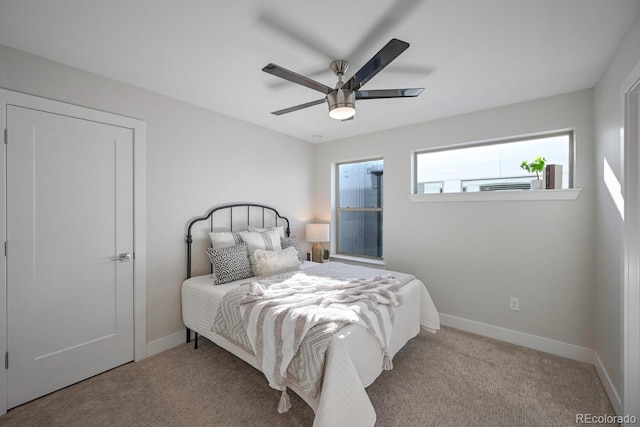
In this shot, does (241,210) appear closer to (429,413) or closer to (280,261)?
(280,261)

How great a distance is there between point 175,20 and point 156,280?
223 centimetres

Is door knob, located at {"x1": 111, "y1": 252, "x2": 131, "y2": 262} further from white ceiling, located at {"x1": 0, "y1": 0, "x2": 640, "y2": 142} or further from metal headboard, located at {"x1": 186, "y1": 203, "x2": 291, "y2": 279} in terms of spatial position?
white ceiling, located at {"x1": 0, "y1": 0, "x2": 640, "y2": 142}

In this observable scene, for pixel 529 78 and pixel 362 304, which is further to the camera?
pixel 529 78

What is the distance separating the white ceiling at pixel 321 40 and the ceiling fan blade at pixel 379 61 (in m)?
0.26

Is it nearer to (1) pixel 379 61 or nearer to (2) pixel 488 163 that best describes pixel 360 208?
(2) pixel 488 163

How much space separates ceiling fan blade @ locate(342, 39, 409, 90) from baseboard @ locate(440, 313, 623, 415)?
8.91 feet

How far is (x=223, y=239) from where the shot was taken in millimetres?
2947

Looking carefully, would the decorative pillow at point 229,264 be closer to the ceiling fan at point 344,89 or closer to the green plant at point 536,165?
the ceiling fan at point 344,89

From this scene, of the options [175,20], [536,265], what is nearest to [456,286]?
[536,265]

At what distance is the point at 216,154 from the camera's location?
10.5 ft

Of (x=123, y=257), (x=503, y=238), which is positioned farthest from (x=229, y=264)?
(x=503, y=238)

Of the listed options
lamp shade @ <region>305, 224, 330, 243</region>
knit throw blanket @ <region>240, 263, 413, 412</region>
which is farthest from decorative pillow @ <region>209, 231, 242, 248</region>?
lamp shade @ <region>305, 224, 330, 243</region>

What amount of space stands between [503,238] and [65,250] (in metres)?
4.10

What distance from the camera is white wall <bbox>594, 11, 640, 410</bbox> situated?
5.99ft
